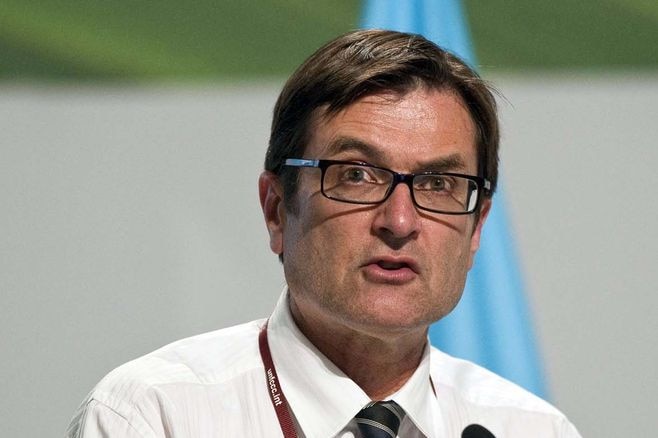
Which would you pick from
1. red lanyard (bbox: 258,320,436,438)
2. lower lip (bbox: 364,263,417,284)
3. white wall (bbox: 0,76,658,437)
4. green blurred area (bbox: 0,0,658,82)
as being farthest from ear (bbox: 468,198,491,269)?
green blurred area (bbox: 0,0,658,82)

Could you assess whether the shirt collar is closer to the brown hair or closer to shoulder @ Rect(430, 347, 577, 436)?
shoulder @ Rect(430, 347, 577, 436)

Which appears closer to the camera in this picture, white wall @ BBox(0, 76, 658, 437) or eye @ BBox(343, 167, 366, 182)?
eye @ BBox(343, 167, 366, 182)

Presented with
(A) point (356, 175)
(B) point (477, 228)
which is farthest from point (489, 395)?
(A) point (356, 175)

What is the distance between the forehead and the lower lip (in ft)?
0.54

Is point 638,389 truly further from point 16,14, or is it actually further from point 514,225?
point 16,14

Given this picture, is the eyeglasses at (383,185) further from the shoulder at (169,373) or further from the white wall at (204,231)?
the white wall at (204,231)

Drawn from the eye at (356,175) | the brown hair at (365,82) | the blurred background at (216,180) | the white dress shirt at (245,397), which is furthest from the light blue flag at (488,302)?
the eye at (356,175)

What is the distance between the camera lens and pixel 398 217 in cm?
164

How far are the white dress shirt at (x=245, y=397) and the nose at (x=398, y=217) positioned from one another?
30cm

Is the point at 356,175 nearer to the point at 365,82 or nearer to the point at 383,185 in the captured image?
the point at 383,185

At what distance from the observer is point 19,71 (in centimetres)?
→ 258

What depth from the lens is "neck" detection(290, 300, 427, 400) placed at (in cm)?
178

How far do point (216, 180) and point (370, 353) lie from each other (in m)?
0.90

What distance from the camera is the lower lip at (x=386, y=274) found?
5.41ft
